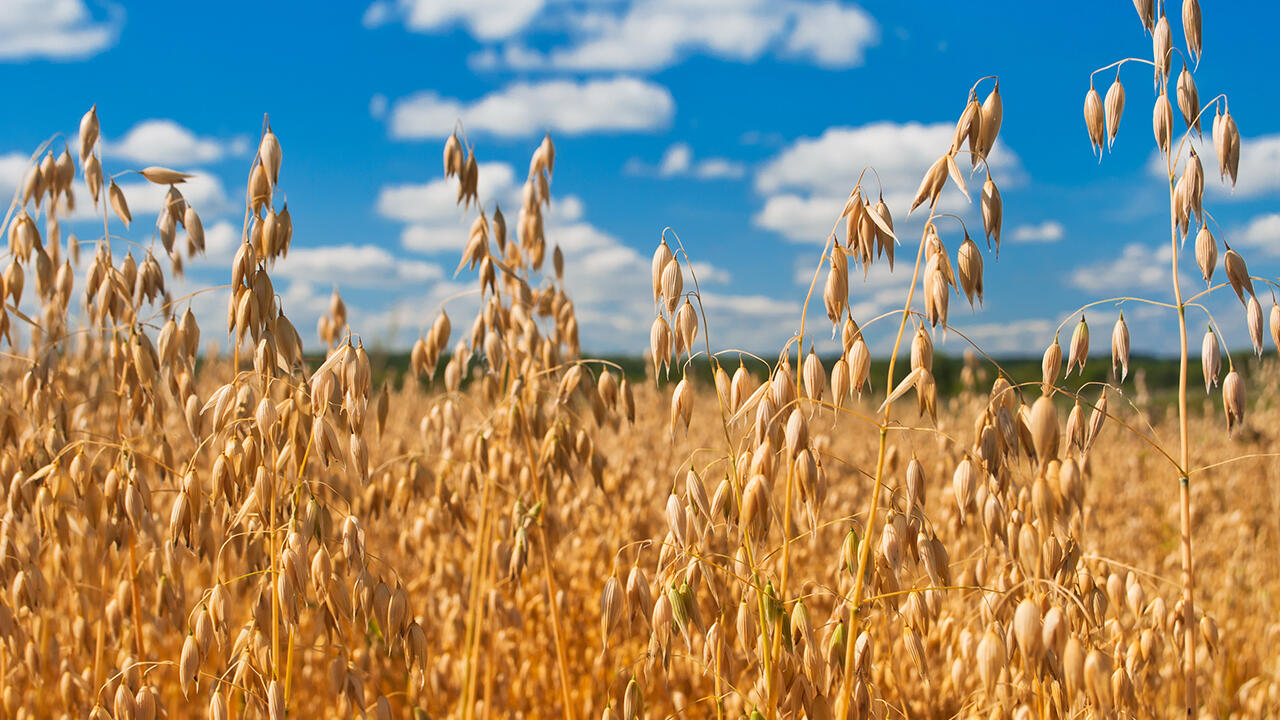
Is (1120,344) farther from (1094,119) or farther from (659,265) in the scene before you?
(659,265)

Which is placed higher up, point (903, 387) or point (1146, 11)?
point (1146, 11)

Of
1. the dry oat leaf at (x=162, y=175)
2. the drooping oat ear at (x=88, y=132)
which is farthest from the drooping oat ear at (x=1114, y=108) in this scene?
the drooping oat ear at (x=88, y=132)

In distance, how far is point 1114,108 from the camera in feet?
5.27

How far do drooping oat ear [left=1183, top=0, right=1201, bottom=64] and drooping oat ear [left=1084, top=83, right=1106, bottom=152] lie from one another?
172mm

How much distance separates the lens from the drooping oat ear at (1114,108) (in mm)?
1599

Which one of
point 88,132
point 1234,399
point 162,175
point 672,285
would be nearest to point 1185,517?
point 1234,399

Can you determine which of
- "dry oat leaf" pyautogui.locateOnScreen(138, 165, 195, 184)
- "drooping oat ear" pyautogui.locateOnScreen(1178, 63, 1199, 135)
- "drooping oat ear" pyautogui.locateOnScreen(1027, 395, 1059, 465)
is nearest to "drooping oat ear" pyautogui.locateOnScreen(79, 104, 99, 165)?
"dry oat leaf" pyautogui.locateOnScreen(138, 165, 195, 184)

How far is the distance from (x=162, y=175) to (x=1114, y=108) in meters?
2.01

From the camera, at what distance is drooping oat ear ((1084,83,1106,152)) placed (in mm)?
1631

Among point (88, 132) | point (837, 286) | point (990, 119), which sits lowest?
point (837, 286)

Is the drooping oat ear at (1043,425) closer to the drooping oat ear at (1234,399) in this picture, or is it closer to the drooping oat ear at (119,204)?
the drooping oat ear at (1234,399)

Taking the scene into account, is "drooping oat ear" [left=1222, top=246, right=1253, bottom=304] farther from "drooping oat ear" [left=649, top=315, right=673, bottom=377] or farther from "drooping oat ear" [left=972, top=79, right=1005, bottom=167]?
"drooping oat ear" [left=649, top=315, right=673, bottom=377]

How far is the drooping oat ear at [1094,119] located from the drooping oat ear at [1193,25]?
172 millimetres

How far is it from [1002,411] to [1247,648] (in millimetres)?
3232
